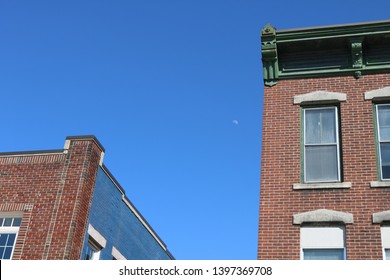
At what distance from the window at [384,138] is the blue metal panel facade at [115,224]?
8.20 m

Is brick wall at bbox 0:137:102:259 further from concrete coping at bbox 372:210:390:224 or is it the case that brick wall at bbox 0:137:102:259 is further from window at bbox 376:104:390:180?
window at bbox 376:104:390:180

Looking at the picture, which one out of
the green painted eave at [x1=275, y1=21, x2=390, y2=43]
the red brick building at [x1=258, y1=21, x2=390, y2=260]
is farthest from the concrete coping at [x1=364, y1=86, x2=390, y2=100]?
the green painted eave at [x1=275, y1=21, x2=390, y2=43]

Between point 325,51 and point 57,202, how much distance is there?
8352 mm

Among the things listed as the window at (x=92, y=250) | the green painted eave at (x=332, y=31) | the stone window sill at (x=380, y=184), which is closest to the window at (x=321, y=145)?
the stone window sill at (x=380, y=184)

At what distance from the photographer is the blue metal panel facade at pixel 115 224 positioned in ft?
54.7

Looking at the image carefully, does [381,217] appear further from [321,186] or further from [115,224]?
[115,224]

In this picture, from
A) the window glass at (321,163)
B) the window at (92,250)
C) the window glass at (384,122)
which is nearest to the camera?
the window glass at (321,163)

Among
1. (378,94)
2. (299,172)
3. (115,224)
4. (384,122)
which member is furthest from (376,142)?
(115,224)

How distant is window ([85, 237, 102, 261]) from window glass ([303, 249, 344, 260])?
7028 mm

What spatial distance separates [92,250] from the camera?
55.2 ft

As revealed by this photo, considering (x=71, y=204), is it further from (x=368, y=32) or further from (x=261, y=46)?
(x=368, y=32)

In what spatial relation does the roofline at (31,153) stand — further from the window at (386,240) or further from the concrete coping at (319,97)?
the window at (386,240)

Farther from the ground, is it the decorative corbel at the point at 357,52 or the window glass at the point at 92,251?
the decorative corbel at the point at 357,52

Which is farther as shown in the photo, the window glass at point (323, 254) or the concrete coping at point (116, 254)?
the concrete coping at point (116, 254)
